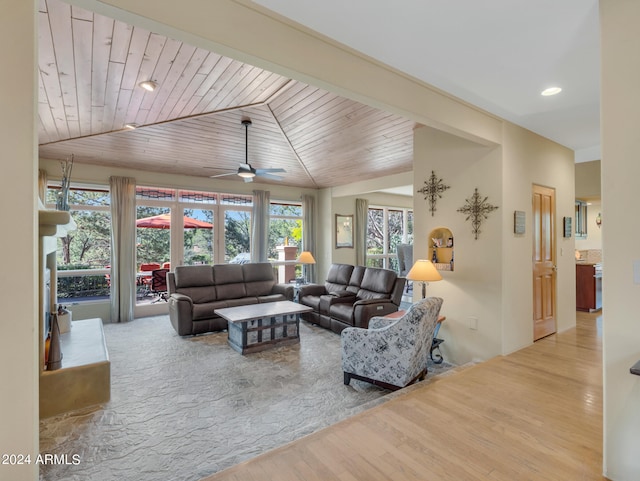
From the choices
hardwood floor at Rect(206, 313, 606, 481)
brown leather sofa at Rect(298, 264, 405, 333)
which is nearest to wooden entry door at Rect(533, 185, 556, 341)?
hardwood floor at Rect(206, 313, 606, 481)

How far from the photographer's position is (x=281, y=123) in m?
4.75

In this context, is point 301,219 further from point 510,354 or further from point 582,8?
point 582,8

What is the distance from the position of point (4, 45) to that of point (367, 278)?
5.11m

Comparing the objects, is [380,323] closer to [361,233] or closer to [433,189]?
[433,189]

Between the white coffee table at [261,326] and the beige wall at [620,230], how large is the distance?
11.3 feet

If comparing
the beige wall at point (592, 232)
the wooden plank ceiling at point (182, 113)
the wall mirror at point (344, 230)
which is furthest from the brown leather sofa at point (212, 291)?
the beige wall at point (592, 232)

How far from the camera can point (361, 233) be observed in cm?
852

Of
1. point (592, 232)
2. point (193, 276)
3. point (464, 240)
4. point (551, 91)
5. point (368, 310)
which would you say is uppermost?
point (551, 91)

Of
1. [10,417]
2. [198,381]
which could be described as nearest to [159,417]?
[198,381]

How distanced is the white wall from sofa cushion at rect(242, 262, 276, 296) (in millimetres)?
4739

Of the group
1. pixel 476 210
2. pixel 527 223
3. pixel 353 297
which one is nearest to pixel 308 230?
pixel 353 297

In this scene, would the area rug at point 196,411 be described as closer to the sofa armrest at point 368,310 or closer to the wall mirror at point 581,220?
the sofa armrest at point 368,310

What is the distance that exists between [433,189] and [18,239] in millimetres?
4142

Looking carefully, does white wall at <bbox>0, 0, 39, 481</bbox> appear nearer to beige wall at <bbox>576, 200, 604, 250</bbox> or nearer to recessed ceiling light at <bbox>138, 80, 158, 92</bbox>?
recessed ceiling light at <bbox>138, 80, 158, 92</bbox>
